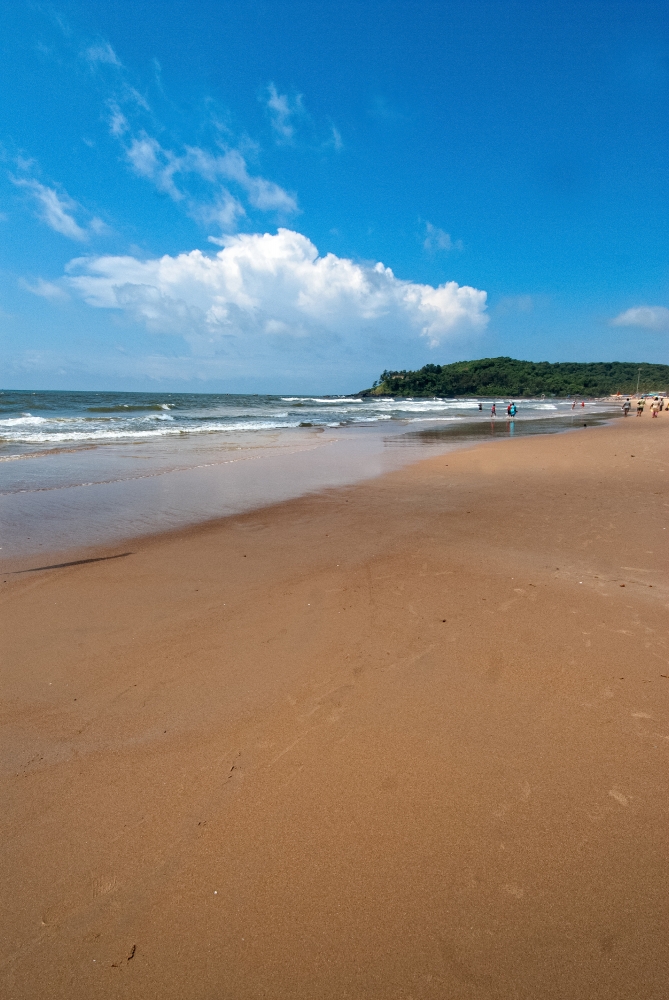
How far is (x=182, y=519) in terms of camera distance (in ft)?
26.7

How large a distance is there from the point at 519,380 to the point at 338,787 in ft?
389

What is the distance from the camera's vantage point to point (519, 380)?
10944 cm

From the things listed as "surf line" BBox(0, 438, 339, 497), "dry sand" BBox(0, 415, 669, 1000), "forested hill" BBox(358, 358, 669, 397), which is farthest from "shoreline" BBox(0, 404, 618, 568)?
"forested hill" BBox(358, 358, 669, 397)

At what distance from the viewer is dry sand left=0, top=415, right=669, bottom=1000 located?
69.4 inches

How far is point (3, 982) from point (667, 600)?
5260 mm

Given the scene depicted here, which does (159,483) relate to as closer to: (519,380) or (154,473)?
(154,473)

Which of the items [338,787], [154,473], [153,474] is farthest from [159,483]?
[338,787]

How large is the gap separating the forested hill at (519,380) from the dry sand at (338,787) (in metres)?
107

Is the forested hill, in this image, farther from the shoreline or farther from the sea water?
the shoreline

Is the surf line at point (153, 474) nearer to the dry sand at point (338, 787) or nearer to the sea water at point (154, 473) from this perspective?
the sea water at point (154, 473)

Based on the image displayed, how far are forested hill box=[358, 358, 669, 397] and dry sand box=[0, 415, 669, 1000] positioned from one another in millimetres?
106921

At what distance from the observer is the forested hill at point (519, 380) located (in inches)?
3984

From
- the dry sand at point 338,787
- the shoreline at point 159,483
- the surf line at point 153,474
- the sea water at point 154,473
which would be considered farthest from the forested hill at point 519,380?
the dry sand at point 338,787

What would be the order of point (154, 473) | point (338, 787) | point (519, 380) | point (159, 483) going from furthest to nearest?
point (519, 380)
point (154, 473)
point (159, 483)
point (338, 787)
